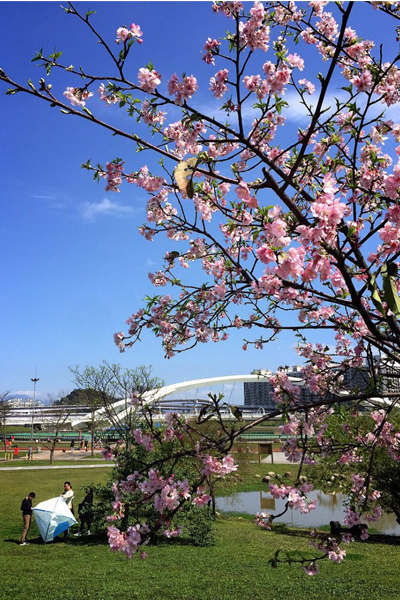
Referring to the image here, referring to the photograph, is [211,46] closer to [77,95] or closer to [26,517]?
[77,95]

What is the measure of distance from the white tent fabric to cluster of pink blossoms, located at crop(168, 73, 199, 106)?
10.0m

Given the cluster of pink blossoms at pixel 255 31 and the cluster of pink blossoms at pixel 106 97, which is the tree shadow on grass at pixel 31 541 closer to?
the cluster of pink blossoms at pixel 106 97

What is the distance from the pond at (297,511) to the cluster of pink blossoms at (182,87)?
15.5 metres

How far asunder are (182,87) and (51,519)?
33.3 ft

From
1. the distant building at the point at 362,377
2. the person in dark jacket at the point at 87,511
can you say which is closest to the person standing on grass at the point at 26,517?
the person in dark jacket at the point at 87,511

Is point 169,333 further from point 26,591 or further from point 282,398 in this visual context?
point 26,591

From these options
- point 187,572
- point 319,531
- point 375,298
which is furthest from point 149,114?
point 319,531

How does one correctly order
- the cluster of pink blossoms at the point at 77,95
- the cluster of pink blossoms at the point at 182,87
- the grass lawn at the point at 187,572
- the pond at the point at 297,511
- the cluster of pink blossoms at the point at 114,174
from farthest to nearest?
the pond at the point at 297,511 → the grass lawn at the point at 187,572 → the cluster of pink blossoms at the point at 114,174 → the cluster of pink blossoms at the point at 77,95 → the cluster of pink blossoms at the point at 182,87

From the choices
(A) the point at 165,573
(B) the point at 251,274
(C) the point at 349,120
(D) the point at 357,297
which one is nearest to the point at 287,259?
(D) the point at 357,297

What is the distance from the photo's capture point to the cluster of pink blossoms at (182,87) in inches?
108

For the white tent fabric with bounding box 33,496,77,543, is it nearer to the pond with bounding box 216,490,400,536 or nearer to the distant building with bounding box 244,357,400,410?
the distant building with bounding box 244,357,400,410

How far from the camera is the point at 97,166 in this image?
3896 mm

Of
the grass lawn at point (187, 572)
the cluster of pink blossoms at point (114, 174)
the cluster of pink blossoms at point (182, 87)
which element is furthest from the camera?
Result: the grass lawn at point (187, 572)

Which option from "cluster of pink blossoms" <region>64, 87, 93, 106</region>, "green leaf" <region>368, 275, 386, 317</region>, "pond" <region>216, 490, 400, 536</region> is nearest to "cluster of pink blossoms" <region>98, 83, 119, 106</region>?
Answer: "cluster of pink blossoms" <region>64, 87, 93, 106</region>
